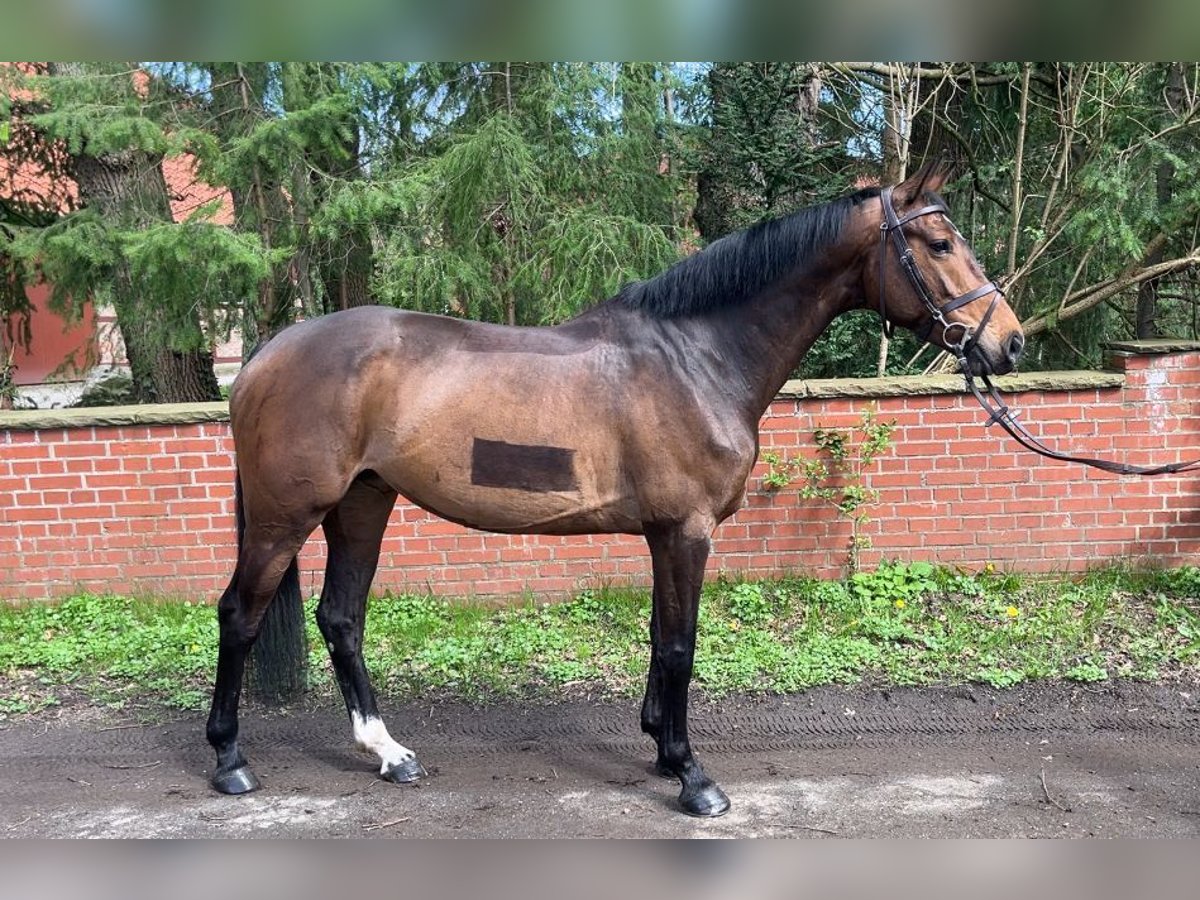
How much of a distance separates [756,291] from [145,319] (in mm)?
4963

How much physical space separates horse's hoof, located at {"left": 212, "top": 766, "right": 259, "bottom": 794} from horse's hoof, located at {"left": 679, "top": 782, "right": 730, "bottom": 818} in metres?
1.67

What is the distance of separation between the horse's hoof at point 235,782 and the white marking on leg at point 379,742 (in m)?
0.42

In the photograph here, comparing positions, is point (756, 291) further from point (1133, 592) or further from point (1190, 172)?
point (1190, 172)

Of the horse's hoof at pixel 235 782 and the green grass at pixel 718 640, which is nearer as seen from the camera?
the horse's hoof at pixel 235 782

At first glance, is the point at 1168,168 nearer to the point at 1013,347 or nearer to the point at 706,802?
the point at 1013,347

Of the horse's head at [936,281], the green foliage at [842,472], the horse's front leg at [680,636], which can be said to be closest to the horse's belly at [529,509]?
the horse's front leg at [680,636]

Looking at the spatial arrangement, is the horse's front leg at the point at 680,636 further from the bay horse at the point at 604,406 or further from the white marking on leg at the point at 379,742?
the white marking on leg at the point at 379,742

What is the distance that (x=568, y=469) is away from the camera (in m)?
3.13

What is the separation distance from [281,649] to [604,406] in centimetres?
185

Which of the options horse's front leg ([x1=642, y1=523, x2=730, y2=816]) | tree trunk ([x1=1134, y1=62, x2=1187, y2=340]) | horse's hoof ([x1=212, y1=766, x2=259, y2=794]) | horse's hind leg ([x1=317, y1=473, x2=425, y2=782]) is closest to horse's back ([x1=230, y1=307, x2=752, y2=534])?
horse's front leg ([x1=642, y1=523, x2=730, y2=816])

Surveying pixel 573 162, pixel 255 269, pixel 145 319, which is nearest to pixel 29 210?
pixel 145 319

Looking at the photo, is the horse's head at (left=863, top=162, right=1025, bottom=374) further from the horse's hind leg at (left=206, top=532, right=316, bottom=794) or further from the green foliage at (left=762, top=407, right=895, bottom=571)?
the horse's hind leg at (left=206, top=532, right=316, bottom=794)

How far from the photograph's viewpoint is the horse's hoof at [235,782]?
11.0ft
